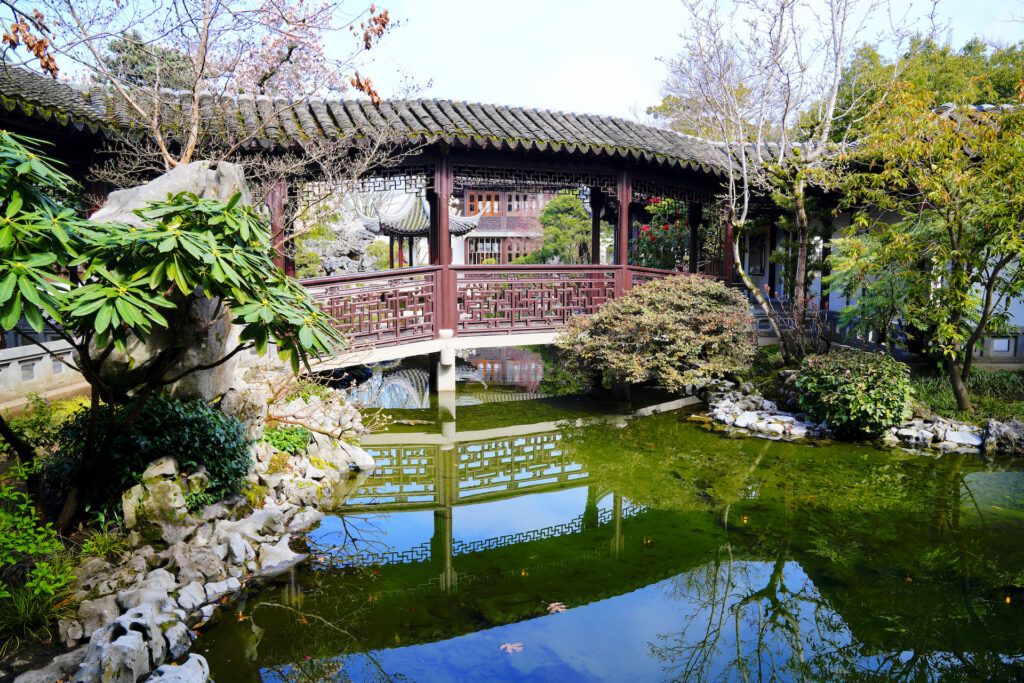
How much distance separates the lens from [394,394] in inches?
415

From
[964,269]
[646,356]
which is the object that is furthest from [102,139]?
[964,269]

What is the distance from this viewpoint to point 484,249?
2873cm

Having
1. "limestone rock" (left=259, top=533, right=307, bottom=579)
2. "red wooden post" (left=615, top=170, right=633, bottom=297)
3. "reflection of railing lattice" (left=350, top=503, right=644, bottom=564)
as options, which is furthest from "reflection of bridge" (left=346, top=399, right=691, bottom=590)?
"red wooden post" (left=615, top=170, right=633, bottom=297)

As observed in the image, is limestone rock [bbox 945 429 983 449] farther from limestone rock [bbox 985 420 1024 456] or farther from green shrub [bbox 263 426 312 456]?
green shrub [bbox 263 426 312 456]

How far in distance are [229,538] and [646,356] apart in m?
5.33

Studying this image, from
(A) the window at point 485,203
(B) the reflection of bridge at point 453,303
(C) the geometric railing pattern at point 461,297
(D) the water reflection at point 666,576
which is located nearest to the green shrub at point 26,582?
(D) the water reflection at point 666,576

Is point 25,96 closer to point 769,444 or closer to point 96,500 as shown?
point 96,500

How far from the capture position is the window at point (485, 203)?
92.8 ft

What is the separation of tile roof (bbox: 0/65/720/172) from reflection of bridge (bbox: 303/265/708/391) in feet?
5.51

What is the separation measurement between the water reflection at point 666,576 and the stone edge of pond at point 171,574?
236 millimetres

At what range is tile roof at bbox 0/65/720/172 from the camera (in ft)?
23.3

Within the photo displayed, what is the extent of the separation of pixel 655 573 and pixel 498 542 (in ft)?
3.90

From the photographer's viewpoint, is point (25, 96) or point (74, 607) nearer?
point (74, 607)

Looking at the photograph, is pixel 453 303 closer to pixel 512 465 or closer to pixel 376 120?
pixel 376 120
